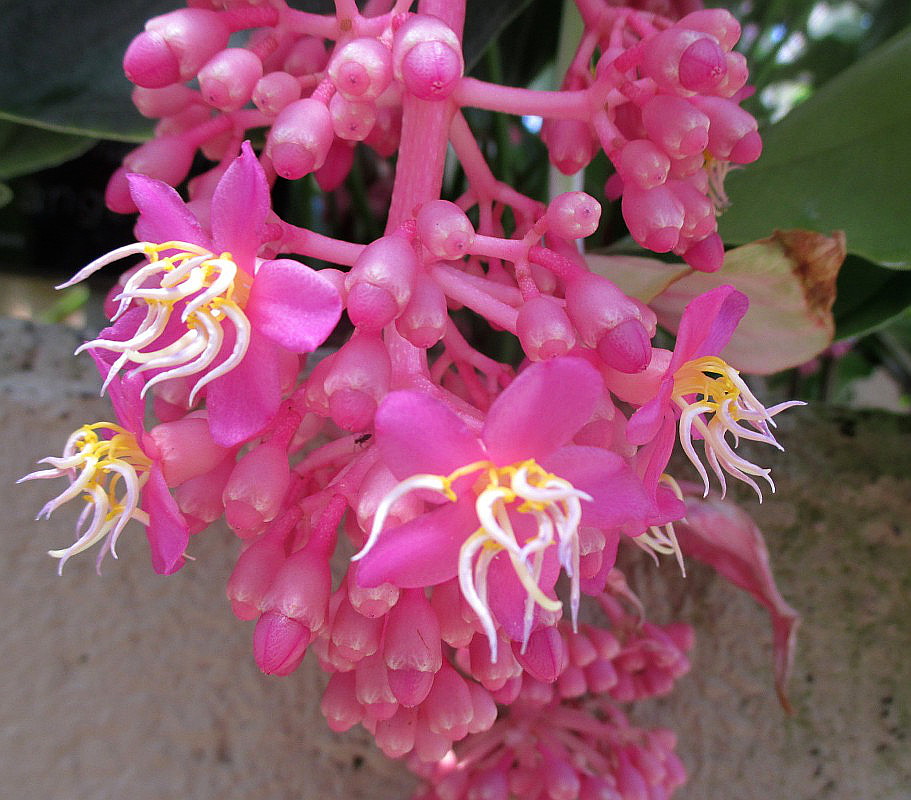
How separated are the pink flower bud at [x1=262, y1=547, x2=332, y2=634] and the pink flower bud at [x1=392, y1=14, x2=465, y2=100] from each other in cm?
19

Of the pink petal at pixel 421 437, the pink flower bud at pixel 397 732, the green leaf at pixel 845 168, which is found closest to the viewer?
the pink petal at pixel 421 437

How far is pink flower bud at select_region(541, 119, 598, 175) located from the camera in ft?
1.22

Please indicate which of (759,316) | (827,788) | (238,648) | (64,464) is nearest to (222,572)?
(238,648)

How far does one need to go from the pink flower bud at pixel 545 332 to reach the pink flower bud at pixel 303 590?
12 cm

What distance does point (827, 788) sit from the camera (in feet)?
2.32

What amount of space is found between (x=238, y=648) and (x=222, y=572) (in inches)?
2.8

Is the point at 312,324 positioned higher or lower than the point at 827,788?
higher

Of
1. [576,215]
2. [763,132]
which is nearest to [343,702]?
[576,215]

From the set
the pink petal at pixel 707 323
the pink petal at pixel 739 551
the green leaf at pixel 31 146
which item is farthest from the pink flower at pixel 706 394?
the green leaf at pixel 31 146

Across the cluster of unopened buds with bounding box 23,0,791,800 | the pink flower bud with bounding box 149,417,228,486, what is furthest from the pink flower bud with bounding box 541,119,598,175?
the pink flower bud with bounding box 149,417,228,486

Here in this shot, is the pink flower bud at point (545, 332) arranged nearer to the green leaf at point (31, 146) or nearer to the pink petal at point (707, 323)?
the pink petal at point (707, 323)

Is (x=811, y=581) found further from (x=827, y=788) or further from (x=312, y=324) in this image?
(x=312, y=324)

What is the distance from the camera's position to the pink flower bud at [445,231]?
0.92ft

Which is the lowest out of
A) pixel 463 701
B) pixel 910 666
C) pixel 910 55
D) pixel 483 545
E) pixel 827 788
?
pixel 827 788
